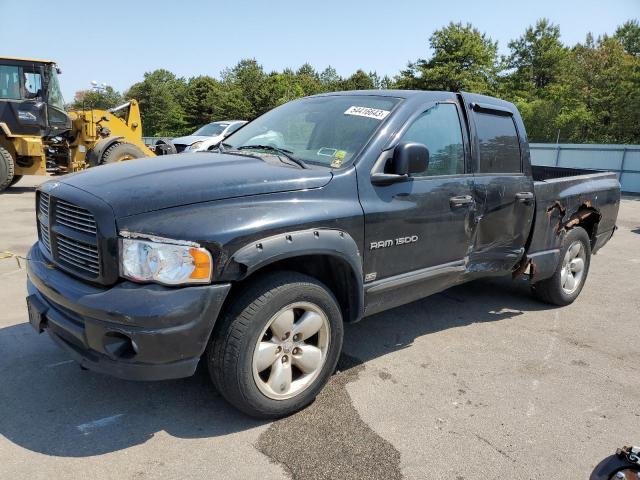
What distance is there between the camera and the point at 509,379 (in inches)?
140

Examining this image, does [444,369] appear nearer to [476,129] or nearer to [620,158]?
[476,129]

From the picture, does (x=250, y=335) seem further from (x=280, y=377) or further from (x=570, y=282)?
(x=570, y=282)

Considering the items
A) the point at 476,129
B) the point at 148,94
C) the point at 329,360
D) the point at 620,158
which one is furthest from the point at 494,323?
the point at 148,94

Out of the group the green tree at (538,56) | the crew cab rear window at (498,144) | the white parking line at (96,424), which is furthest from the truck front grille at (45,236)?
the green tree at (538,56)

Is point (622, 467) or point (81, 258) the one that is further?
point (81, 258)

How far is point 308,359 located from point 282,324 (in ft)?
1.04

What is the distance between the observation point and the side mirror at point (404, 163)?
3.19 metres

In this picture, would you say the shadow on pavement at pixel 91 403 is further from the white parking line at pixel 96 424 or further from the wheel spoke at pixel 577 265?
the wheel spoke at pixel 577 265

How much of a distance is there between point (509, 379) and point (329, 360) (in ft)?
4.59

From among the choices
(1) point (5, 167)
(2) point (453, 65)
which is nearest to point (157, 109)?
(2) point (453, 65)

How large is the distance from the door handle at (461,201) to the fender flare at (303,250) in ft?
3.26

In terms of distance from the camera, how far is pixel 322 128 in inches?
143

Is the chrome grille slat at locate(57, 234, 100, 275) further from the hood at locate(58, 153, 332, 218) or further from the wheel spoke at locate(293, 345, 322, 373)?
the wheel spoke at locate(293, 345, 322, 373)

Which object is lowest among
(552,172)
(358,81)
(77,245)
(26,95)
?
(77,245)
